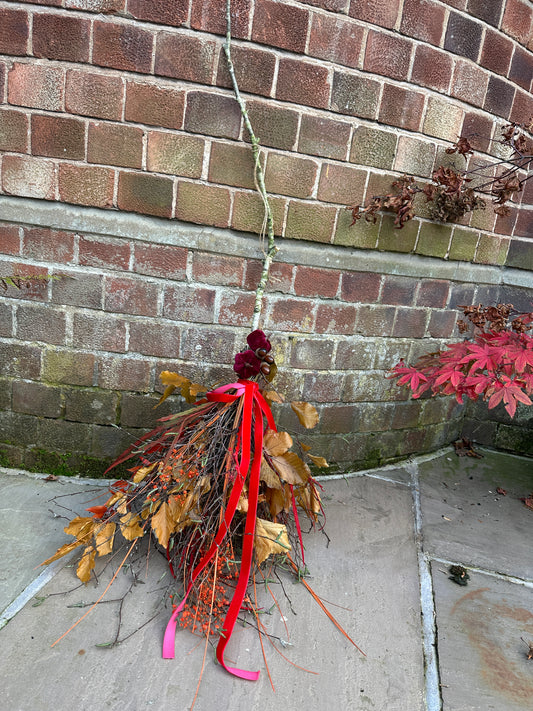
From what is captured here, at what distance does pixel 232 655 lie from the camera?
51.4 inches

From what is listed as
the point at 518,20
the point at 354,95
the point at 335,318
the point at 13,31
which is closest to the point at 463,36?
the point at 518,20

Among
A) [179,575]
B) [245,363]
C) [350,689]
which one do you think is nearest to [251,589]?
[179,575]

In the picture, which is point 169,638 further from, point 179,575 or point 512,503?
point 512,503

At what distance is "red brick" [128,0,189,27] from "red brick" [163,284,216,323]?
0.95 m

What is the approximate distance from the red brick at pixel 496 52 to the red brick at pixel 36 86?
1758mm

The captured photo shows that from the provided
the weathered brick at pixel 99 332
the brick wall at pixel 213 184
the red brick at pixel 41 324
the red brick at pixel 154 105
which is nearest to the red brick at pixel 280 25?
the brick wall at pixel 213 184

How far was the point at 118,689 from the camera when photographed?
1.17 meters

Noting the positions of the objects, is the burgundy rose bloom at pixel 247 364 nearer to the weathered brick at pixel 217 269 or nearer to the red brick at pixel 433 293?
the weathered brick at pixel 217 269

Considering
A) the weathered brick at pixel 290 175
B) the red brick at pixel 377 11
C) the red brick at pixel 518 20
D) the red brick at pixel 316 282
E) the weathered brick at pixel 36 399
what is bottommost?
the weathered brick at pixel 36 399

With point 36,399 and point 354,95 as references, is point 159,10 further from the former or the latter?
point 36,399

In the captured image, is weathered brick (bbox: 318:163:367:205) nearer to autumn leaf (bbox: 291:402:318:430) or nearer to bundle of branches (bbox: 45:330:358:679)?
bundle of branches (bbox: 45:330:358:679)

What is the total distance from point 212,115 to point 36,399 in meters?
1.37

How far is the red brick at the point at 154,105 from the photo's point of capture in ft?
5.78

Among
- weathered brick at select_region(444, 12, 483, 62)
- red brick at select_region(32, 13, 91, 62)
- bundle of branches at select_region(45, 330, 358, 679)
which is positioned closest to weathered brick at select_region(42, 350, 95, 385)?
bundle of branches at select_region(45, 330, 358, 679)
